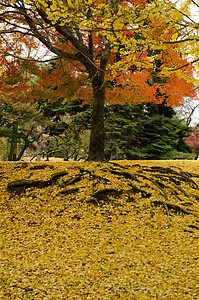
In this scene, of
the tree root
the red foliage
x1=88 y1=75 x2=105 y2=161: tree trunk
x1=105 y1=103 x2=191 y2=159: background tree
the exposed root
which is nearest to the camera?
the tree root

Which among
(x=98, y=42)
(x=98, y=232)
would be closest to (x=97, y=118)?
(x=98, y=232)

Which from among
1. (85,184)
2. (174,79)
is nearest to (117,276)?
(85,184)

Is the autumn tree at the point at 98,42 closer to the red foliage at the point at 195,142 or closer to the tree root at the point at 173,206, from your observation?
the tree root at the point at 173,206

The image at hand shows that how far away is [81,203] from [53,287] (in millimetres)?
2577

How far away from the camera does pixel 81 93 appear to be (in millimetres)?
10055

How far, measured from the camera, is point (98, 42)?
10438 mm

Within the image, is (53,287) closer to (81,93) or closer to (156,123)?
(81,93)

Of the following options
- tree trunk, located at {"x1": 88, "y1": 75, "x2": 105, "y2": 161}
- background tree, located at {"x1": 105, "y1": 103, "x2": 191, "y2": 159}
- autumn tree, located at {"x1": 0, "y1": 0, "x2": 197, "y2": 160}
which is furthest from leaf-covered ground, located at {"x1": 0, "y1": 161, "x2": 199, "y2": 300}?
background tree, located at {"x1": 105, "y1": 103, "x2": 191, "y2": 159}

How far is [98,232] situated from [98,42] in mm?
8560

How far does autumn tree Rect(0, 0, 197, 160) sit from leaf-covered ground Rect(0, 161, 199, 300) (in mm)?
1898

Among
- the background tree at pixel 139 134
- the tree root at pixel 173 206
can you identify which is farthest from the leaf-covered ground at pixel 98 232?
the background tree at pixel 139 134

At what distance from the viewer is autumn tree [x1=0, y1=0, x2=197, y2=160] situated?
4.50 metres

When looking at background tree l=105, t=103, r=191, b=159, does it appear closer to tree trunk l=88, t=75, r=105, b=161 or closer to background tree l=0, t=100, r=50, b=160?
background tree l=0, t=100, r=50, b=160

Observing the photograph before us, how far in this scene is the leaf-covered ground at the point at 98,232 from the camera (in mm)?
3318
